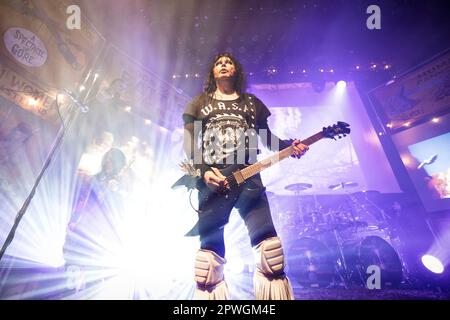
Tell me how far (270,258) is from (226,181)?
72 centimetres

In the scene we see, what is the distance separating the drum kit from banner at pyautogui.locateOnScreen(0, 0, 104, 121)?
5.58 metres

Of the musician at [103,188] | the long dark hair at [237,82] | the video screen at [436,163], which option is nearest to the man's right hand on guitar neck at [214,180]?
the long dark hair at [237,82]

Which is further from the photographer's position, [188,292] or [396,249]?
[396,249]

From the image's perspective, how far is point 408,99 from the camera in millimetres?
6605

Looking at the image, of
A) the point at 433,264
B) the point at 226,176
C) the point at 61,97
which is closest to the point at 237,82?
the point at 226,176

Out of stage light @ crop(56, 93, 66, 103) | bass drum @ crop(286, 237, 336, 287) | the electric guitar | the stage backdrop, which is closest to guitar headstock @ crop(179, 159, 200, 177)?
the electric guitar

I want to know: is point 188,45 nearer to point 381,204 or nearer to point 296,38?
point 296,38

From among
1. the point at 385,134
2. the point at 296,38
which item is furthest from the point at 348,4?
the point at 385,134

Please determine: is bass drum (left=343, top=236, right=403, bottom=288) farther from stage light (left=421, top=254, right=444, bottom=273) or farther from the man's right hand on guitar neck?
the man's right hand on guitar neck

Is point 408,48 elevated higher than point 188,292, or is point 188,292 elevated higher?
point 408,48

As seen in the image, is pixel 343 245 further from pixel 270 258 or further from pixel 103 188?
pixel 103 188

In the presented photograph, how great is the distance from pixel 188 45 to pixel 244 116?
518 cm

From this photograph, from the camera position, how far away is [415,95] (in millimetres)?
6461

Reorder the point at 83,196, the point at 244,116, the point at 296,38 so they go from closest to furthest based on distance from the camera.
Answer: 1. the point at 244,116
2. the point at 83,196
3. the point at 296,38
